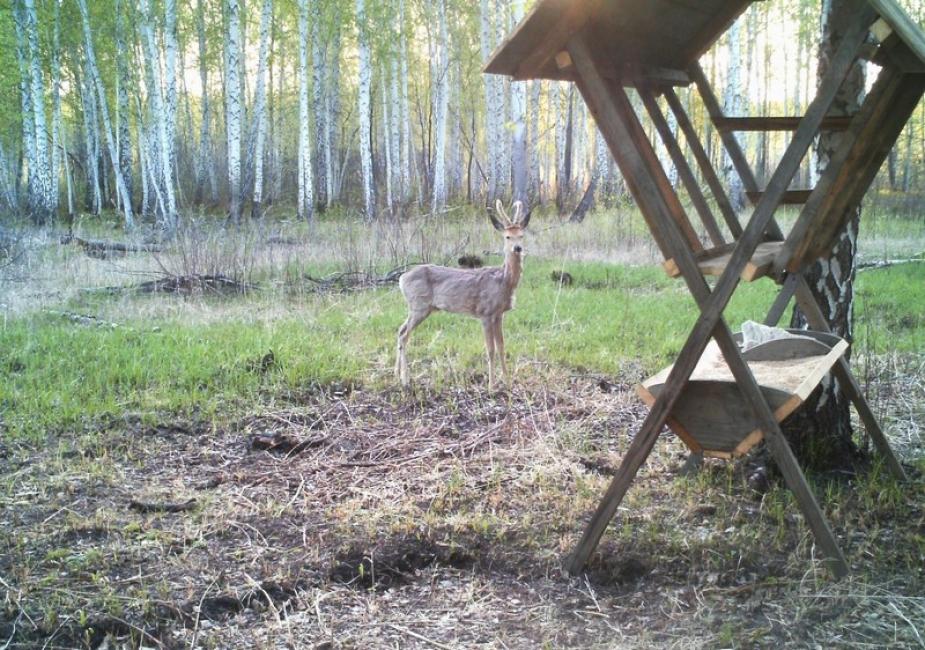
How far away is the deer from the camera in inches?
253

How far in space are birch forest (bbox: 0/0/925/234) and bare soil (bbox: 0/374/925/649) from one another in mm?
9326

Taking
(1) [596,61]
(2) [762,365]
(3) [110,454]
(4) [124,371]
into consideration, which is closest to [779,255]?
(2) [762,365]

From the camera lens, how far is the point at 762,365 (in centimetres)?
368

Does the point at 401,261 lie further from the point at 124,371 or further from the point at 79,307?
the point at 124,371

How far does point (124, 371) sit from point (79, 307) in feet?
11.5

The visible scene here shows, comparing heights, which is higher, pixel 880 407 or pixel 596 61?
pixel 596 61

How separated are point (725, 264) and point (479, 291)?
12.0 ft

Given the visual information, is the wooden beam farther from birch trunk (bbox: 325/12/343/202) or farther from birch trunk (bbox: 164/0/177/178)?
birch trunk (bbox: 325/12/343/202)

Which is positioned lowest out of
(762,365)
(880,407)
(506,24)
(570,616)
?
(570,616)

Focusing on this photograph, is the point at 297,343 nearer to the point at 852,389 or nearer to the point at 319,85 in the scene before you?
the point at 852,389

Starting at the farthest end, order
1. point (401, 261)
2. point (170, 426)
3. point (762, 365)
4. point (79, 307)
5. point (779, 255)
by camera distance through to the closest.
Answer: point (401, 261)
point (79, 307)
point (170, 426)
point (762, 365)
point (779, 255)

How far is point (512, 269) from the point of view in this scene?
6.52m

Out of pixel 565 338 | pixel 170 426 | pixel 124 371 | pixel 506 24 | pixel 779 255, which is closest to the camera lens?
pixel 779 255

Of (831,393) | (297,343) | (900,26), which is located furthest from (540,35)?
(297,343)
